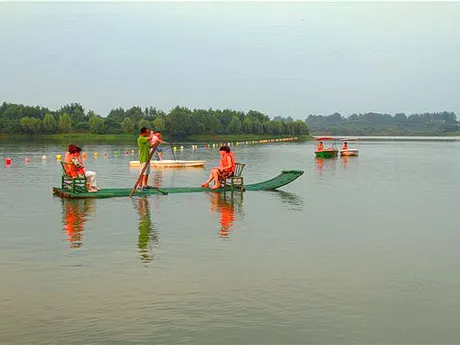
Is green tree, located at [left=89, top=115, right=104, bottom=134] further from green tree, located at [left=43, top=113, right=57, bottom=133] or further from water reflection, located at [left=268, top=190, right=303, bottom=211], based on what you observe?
water reflection, located at [left=268, top=190, right=303, bottom=211]

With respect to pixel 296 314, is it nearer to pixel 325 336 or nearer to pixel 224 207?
pixel 325 336

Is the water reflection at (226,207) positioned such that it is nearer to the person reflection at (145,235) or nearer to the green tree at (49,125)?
the person reflection at (145,235)

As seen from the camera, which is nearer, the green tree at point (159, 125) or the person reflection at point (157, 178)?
the person reflection at point (157, 178)

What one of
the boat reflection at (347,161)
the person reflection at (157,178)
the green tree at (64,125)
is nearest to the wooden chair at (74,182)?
the person reflection at (157,178)

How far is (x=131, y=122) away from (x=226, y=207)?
11911cm

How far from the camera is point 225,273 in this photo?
9.72 m

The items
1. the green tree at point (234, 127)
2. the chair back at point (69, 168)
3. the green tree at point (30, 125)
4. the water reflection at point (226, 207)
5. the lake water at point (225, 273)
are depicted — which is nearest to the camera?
the lake water at point (225, 273)

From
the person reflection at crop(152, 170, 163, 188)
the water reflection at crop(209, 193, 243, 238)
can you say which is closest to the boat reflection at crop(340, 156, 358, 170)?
the person reflection at crop(152, 170, 163, 188)

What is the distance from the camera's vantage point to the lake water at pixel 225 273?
7250 millimetres

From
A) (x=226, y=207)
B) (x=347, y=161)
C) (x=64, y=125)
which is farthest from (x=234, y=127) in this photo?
(x=226, y=207)

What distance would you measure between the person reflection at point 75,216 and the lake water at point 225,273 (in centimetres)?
3

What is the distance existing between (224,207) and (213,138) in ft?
416

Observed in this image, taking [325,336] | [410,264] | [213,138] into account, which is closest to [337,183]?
[410,264]

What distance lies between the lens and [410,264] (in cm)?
1059
